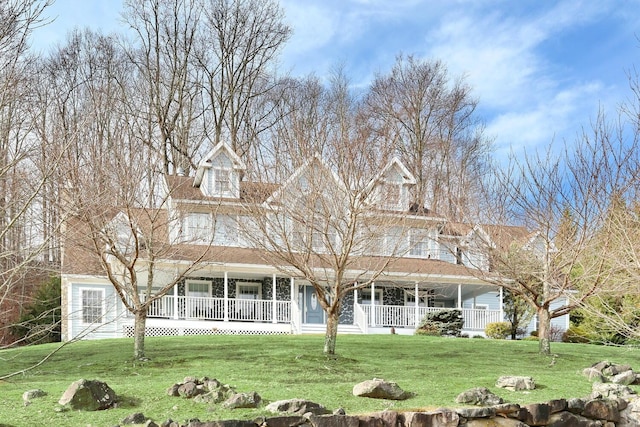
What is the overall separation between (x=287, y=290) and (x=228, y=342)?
843 cm

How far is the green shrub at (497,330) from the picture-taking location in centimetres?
2620

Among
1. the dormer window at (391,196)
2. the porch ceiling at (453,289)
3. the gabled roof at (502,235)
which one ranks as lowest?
the porch ceiling at (453,289)

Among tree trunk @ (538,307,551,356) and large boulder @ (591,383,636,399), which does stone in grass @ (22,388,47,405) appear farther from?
tree trunk @ (538,307,551,356)

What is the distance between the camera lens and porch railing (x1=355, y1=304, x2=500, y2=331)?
85.4ft

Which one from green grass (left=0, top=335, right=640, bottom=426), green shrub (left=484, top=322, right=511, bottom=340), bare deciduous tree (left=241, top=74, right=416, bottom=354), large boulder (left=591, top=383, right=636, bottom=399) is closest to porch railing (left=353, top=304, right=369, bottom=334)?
green grass (left=0, top=335, right=640, bottom=426)

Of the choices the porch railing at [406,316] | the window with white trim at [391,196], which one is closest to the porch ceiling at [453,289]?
the porch railing at [406,316]

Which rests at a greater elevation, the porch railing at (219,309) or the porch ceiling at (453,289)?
A: the porch ceiling at (453,289)

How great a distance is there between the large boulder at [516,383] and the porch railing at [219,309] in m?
12.8

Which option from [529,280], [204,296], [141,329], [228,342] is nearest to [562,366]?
[529,280]

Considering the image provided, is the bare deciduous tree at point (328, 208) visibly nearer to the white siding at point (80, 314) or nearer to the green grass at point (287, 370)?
the green grass at point (287, 370)

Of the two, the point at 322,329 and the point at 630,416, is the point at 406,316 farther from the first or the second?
the point at 630,416

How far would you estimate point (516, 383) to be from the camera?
521 inches

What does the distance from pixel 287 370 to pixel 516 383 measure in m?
4.34

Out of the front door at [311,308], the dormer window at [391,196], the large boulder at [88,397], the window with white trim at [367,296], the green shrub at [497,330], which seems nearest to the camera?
the large boulder at [88,397]
